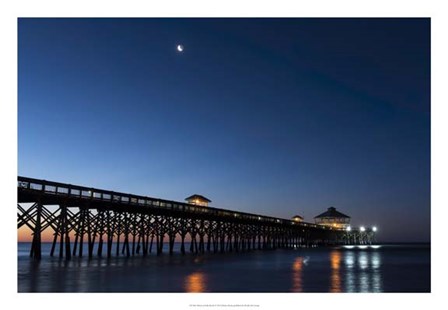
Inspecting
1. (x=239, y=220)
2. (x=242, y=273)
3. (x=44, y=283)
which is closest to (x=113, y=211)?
(x=242, y=273)

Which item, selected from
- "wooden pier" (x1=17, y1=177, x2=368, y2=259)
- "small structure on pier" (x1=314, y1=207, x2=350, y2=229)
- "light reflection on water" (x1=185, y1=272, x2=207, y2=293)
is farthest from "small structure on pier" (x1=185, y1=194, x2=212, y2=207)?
"small structure on pier" (x1=314, y1=207, x2=350, y2=229)

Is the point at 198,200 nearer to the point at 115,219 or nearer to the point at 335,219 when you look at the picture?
the point at 115,219

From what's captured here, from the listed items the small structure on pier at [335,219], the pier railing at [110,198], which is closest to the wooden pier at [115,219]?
the pier railing at [110,198]

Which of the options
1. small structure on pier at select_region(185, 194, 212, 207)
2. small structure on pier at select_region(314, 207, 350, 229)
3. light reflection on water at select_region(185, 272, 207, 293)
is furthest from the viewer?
small structure on pier at select_region(314, 207, 350, 229)

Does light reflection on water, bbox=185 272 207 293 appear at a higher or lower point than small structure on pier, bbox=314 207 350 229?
higher

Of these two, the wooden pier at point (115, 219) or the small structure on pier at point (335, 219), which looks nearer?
the wooden pier at point (115, 219)

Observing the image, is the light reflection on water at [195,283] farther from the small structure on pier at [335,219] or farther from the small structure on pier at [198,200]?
the small structure on pier at [335,219]

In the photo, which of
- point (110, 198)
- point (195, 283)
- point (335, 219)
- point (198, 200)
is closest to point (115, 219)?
point (110, 198)

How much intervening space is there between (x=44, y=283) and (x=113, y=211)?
1676 cm

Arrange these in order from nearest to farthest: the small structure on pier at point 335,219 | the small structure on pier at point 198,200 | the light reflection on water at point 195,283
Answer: the light reflection on water at point 195,283 < the small structure on pier at point 198,200 < the small structure on pier at point 335,219

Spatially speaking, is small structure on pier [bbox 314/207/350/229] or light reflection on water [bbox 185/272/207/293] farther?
small structure on pier [bbox 314/207/350/229]

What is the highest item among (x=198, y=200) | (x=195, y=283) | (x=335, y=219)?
(x=198, y=200)

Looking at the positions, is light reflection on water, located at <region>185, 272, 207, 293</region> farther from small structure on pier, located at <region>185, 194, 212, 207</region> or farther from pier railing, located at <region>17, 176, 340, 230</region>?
small structure on pier, located at <region>185, 194, 212, 207</region>
